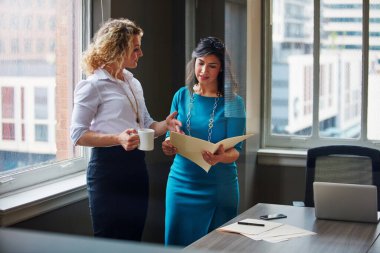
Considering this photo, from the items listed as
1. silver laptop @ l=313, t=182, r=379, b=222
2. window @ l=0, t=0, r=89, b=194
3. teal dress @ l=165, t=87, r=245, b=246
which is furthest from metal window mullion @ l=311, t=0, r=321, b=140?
window @ l=0, t=0, r=89, b=194

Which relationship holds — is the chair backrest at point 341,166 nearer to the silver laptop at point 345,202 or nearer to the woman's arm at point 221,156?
the silver laptop at point 345,202

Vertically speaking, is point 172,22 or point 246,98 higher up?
point 172,22

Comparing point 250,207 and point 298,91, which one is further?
point 250,207

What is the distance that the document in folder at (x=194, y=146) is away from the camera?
47.7 inches

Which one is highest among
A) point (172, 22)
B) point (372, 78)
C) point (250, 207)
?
point (172, 22)

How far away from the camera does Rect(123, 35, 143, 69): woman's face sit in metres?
1.19

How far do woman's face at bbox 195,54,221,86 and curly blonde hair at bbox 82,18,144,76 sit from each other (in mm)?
140

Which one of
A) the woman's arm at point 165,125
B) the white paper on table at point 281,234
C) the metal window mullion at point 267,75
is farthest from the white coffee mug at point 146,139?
the white paper on table at point 281,234

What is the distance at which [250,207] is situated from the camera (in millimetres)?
1233

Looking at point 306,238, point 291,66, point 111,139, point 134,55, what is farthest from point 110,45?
point 306,238

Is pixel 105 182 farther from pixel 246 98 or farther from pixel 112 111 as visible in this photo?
pixel 246 98

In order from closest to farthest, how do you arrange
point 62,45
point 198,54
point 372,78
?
1. point 372,78
2. point 198,54
3. point 62,45

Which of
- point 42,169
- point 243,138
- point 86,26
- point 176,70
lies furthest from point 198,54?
point 42,169

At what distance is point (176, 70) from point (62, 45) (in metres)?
0.30
